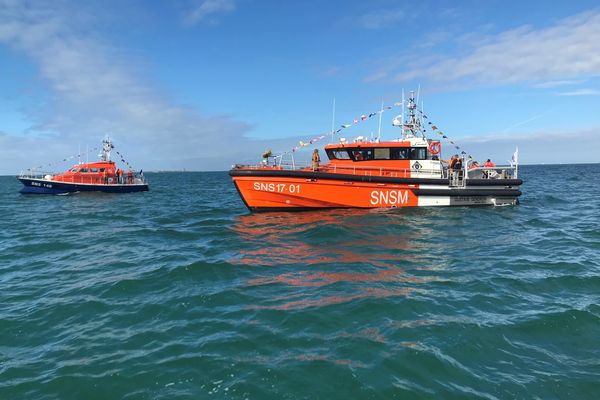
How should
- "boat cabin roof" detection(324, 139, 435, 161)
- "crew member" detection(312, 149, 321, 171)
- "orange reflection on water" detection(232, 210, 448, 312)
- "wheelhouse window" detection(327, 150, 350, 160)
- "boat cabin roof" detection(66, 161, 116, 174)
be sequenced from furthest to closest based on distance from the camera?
"boat cabin roof" detection(66, 161, 116, 174) < "wheelhouse window" detection(327, 150, 350, 160) < "boat cabin roof" detection(324, 139, 435, 161) < "crew member" detection(312, 149, 321, 171) < "orange reflection on water" detection(232, 210, 448, 312)

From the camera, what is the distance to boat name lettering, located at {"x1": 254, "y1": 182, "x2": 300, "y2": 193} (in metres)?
15.5

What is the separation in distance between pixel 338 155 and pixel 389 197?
3068 millimetres

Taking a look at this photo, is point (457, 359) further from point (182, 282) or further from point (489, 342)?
point (182, 282)

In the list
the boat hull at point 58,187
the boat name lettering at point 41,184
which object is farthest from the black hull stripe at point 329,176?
the boat name lettering at point 41,184

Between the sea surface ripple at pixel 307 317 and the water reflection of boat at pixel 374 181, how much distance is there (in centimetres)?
424

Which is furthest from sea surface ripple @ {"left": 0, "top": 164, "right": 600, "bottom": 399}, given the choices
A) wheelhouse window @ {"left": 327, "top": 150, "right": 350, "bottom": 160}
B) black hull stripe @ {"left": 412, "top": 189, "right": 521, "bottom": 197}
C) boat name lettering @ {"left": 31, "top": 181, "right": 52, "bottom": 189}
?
boat name lettering @ {"left": 31, "top": 181, "right": 52, "bottom": 189}

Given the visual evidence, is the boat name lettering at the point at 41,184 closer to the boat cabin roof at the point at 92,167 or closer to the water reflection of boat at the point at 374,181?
the boat cabin roof at the point at 92,167

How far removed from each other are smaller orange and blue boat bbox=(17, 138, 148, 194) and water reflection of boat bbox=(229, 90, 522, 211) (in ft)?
66.6

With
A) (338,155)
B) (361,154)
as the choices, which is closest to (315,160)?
(338,155)

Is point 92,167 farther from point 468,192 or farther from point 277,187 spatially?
point 468,192

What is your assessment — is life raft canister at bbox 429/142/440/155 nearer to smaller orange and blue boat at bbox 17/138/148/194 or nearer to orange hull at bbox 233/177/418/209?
orange hull at bbox 233/177/418/209

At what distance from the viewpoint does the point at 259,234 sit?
12188 mm

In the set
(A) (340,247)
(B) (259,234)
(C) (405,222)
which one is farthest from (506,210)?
(B) (259,234)

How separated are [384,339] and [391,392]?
1.12 metres
